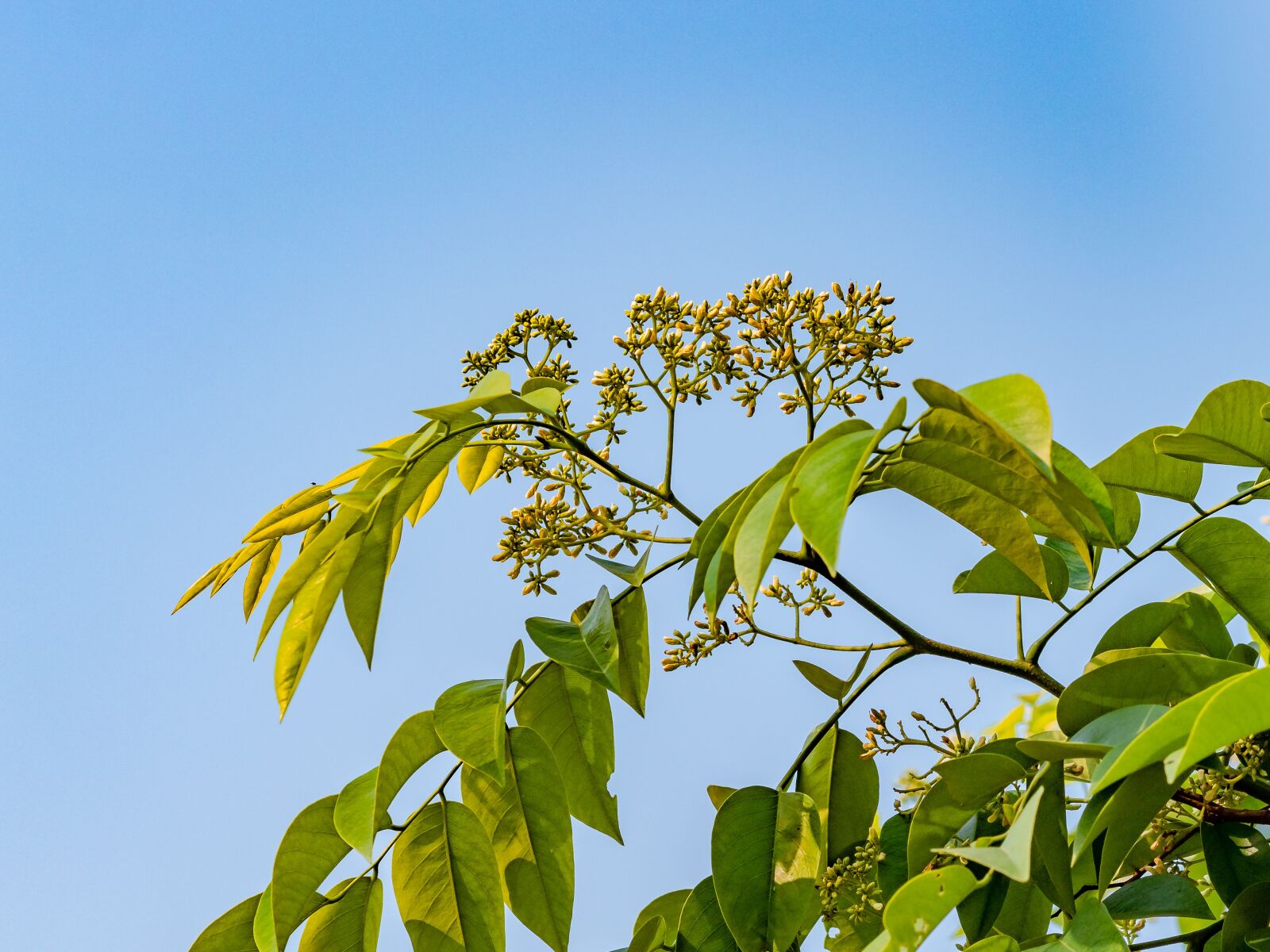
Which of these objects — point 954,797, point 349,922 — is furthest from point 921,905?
point 349,922

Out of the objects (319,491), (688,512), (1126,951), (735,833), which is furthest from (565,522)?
(1126,951)

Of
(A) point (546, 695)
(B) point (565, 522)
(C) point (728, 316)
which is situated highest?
(C) point (728, 316)

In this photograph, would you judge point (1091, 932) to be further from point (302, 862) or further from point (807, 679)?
point (302, 862)

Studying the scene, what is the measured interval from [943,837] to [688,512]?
1.41 feet

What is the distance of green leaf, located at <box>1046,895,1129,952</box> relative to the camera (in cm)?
96

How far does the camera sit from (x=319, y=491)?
3.81 ft

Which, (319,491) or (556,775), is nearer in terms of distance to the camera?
(319,491)

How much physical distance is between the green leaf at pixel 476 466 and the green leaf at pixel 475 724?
312 millimetres

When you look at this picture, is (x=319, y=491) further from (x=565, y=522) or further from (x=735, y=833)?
(x=735, y=833)

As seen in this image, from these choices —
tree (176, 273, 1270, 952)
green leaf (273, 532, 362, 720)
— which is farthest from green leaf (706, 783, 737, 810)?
green leaf (273, 532, 362, 720)

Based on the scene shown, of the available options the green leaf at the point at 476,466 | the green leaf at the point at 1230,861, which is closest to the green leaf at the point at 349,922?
the green leaf at the point at 476,466

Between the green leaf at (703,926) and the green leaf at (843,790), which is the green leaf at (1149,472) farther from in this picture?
the green leaf at (703,926)

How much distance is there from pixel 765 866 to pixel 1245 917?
1.56 ft

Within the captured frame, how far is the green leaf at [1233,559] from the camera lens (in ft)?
4.00
